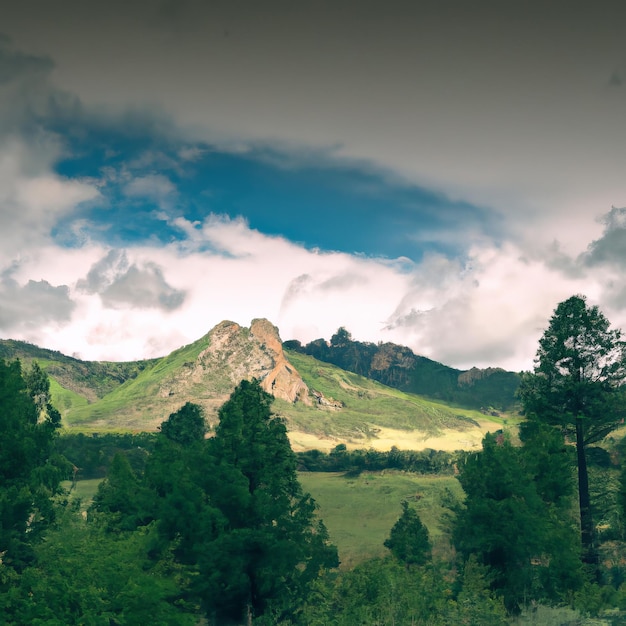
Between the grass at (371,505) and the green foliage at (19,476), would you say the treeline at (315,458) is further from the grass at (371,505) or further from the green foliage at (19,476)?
the green foliage at (19,476)

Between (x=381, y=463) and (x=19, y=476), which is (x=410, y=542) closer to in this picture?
(x=19, y=476)

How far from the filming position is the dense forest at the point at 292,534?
23.1 m

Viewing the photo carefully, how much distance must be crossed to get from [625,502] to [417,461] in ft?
377

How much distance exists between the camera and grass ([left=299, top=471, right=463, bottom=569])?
72125mm

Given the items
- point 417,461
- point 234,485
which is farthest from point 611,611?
point 417,461

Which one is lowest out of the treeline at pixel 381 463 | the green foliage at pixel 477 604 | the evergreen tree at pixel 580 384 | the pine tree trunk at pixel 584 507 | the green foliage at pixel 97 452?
the treeline at pixel 381 463

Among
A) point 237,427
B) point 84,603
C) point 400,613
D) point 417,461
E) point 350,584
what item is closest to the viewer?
point 84,603

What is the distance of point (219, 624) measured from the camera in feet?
99.5

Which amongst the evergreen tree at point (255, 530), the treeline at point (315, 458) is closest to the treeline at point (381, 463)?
the treeline at point (315, 458)

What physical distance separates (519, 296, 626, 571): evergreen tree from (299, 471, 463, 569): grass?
21565 millimetres

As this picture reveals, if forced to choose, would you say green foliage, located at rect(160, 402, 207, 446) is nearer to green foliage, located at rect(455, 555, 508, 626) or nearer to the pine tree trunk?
the pine tree trunk

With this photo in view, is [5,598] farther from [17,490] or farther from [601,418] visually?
[601,418]

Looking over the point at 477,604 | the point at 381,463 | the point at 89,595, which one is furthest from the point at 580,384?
the point at 381,463

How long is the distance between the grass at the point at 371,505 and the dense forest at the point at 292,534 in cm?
2256
